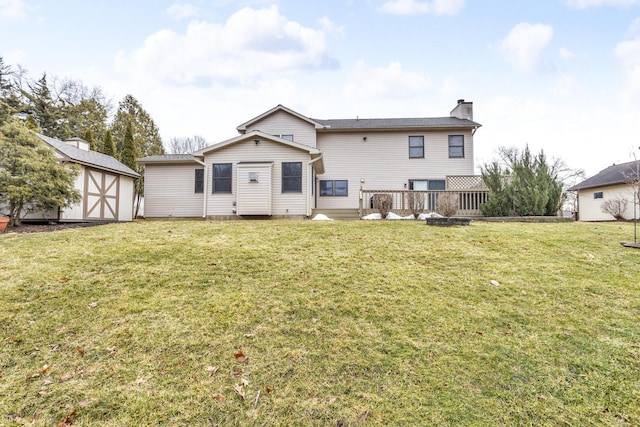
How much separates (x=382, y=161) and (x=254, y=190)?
793cm

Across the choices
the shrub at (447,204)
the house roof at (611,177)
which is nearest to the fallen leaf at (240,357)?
the shrub at (447,204)

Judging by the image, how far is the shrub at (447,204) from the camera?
1159 centimetres

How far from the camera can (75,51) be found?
12.8 m

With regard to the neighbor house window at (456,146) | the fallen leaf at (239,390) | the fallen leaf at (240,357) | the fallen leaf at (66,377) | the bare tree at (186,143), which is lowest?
the fallen leaf at (239,390)

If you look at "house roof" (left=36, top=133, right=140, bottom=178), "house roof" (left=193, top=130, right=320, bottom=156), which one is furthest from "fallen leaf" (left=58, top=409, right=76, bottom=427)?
"house roof" (left=36, top=133, right=140, bottom=178)

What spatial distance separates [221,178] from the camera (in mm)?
13453

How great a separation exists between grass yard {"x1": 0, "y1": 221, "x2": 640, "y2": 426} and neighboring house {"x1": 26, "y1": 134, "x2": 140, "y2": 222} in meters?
8.08

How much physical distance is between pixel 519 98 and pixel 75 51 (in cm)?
2238

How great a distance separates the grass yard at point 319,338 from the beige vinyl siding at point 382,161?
11610mm

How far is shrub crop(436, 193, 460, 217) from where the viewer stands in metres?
11.6

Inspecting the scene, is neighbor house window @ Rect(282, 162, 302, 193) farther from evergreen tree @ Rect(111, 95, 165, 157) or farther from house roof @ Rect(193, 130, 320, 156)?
evergreen tree @ Rect(111, 95, 165, 157)

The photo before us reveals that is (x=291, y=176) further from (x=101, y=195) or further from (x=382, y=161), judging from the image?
(x=101, y=195)

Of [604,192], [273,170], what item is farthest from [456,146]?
[604,192]

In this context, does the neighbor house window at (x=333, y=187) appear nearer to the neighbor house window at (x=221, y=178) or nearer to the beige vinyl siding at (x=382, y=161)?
the beige vinyl siding at (x=382, y=161)
